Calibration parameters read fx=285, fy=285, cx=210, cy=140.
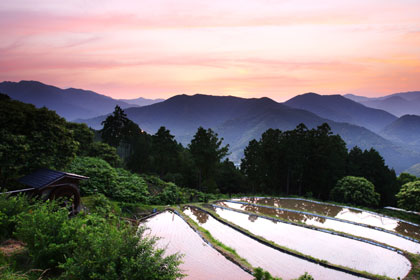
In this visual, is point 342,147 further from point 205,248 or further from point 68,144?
point 68,144

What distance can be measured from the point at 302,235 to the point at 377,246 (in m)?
3.64

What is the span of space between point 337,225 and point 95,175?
15715mm

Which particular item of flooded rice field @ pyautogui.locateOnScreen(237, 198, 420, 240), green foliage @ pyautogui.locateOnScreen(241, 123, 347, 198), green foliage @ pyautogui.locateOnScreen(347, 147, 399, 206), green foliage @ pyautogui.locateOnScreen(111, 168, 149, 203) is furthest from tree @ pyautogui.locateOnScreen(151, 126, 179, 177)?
green foliage @ pyautogui.locateOnScreen(347, 147, 399, 206)

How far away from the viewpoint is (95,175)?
1809 cm

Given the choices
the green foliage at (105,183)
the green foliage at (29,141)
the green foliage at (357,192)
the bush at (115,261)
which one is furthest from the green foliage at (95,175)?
the green foliage at (357,192)

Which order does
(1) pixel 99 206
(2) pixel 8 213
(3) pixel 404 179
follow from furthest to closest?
(3) pixel 404 179, (1) pixel 99 206, (2) pixel 8 213

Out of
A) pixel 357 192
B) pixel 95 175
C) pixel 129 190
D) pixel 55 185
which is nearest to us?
pixel 55 185

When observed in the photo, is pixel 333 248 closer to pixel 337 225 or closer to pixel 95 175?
pixel 337 225

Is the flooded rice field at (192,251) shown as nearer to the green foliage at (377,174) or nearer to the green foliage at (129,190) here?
the green foliage at (129,190)

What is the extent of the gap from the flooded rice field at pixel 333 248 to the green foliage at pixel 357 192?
11.6 m

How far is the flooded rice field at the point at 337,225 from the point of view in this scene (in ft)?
50.1

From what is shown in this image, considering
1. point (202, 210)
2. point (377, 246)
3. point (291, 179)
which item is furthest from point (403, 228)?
point (291, 179)

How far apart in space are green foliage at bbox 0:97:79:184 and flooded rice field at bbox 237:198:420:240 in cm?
1615

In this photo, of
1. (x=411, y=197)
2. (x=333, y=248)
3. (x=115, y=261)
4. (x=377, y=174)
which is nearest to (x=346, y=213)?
(x=411, y=197)
